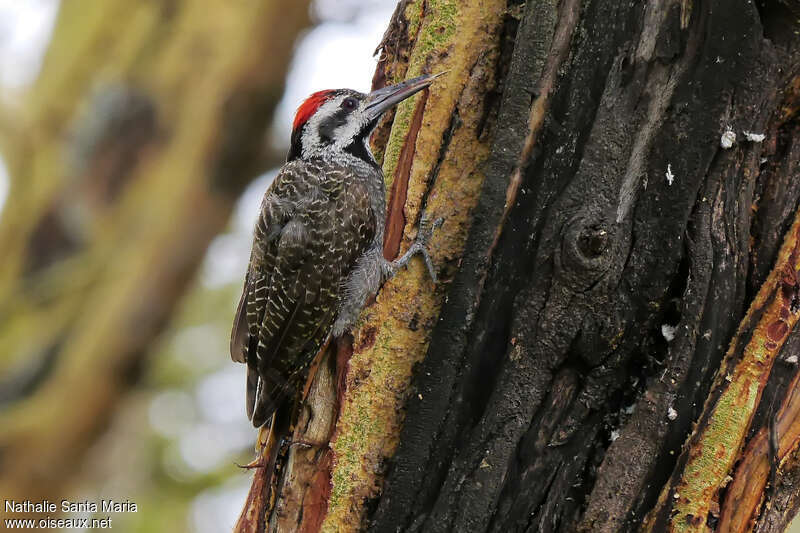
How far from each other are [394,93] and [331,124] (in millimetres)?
1204

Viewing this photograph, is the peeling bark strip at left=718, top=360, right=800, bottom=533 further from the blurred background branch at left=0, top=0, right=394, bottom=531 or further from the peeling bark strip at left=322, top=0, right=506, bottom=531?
the blurred background branch at left=0, top=0, right=394, bottom=531

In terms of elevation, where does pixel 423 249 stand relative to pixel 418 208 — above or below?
below

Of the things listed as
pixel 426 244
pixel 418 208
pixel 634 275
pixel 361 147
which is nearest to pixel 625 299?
pixel 634 275

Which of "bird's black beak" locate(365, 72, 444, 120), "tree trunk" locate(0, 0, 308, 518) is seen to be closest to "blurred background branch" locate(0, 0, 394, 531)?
"tree trunk" locate(0, 0, 308, 518)

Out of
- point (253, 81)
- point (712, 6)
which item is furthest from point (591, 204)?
point (253, 81)

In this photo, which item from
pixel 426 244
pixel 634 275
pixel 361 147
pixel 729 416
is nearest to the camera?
pixel 729 416

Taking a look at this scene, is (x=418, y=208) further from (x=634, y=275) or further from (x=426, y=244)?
(x=634, y=275)

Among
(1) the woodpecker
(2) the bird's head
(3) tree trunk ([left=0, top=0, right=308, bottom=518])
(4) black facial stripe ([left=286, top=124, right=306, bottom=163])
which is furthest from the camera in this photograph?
(3) tree trunk ([left=0, top=0, right=308, bottom=518])

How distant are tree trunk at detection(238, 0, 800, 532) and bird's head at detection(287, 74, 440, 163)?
1.70 meters

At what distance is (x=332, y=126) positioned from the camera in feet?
14.4

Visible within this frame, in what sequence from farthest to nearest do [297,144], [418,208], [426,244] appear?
[297,144] < [418,208] < [426,244]

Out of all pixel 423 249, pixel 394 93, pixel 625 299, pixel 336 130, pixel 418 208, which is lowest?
pixel 625 299

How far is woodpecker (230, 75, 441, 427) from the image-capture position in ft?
12.0

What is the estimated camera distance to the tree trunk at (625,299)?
7.49 feet
